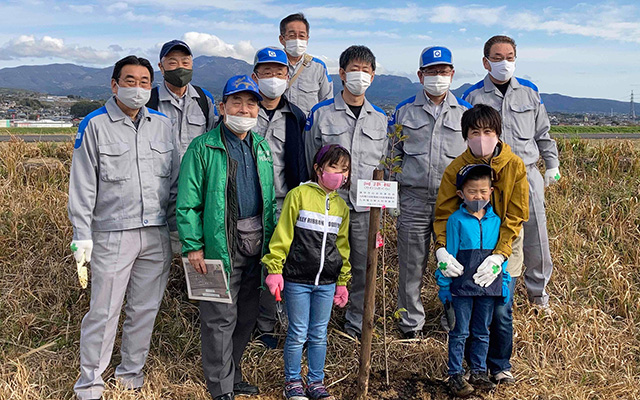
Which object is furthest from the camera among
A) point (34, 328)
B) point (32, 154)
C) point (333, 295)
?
point (32, 154)

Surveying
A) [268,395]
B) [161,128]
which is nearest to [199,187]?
[161,128]

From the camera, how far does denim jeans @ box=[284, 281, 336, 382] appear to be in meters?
3.54

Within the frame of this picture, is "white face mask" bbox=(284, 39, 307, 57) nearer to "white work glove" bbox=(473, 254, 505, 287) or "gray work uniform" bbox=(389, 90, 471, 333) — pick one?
"gray work uniform" bbox=(389, 90, 471, 333)

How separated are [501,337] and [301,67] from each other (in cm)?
310

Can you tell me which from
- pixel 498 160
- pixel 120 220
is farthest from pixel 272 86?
pixel 498 160

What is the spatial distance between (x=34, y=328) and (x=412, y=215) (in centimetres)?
349

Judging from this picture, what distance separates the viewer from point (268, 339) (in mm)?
4555

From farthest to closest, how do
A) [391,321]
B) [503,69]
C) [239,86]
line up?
[391,321] < [503,69] < [239,86]

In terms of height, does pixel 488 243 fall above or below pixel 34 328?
above

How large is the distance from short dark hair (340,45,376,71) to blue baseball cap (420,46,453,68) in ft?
1.34

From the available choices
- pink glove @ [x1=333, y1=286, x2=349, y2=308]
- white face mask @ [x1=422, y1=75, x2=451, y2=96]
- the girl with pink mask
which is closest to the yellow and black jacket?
the girl with pink mask

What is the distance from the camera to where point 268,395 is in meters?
3.81

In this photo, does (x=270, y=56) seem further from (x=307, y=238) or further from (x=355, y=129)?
(x=307, y=238)

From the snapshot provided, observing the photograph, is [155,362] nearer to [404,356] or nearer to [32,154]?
[404,356]
